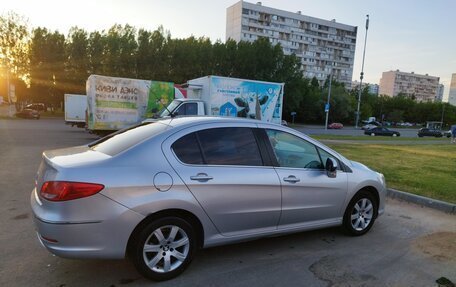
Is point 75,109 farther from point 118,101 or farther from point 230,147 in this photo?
point 230,147

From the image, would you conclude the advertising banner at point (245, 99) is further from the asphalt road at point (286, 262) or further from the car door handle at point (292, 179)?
the car door handle at point (292, 179)

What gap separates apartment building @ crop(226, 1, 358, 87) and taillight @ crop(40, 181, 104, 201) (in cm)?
9460

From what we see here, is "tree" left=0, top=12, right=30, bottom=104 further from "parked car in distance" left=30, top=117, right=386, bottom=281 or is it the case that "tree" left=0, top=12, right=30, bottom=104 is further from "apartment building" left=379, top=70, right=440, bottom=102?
"apartment building" left=379, top=70, right=440, bottom=102

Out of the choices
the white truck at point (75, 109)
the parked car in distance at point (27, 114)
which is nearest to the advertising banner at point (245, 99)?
the white truck at point (75, 109)

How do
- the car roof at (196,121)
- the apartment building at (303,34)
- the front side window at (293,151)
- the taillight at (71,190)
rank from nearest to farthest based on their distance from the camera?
the taillight at (71,190)
the car roof at (196,121)
the front side window at (293,151)
the apartment building at (303,34)

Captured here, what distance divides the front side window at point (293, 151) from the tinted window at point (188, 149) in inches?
39.1

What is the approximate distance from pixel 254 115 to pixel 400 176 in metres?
9.05

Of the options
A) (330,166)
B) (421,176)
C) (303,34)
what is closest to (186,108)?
(421,176)

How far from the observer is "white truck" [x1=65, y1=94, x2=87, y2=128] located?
24250 millimetres

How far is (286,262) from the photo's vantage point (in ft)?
12.7

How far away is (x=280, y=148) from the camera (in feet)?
13.6

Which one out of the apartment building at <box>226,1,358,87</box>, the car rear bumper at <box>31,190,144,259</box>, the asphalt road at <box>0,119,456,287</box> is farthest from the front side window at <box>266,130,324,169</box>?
the apartment building at <box>226,1,358,87</box>

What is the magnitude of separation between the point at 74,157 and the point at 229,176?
1.64m

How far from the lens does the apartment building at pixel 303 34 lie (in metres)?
95.2
